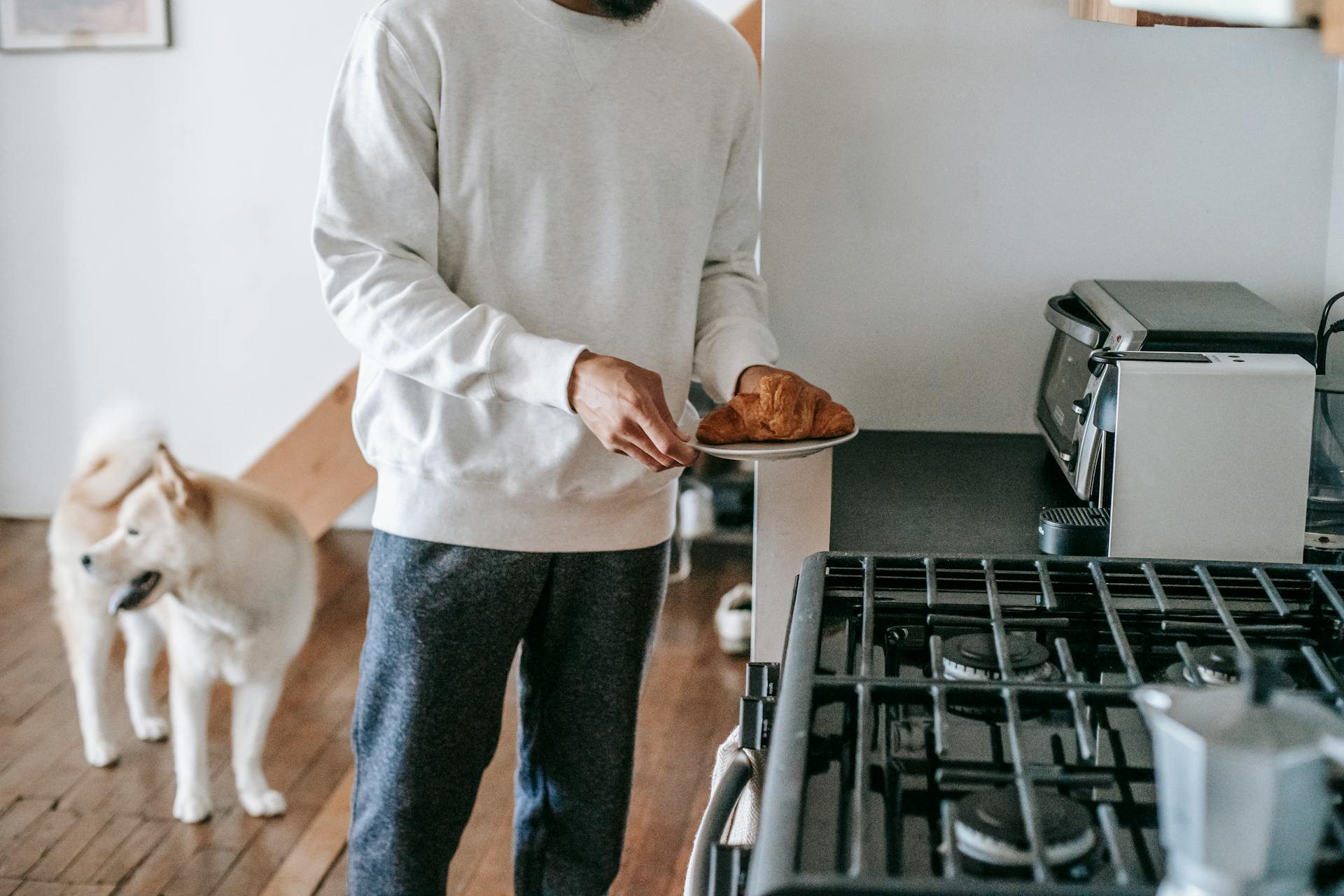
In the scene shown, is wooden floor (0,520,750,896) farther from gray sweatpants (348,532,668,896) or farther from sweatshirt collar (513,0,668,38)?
sweatshirt collar (513,0,668,38)

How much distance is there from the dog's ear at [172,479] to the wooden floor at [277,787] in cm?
58

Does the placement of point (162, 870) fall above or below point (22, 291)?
below

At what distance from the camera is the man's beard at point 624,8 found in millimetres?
1449

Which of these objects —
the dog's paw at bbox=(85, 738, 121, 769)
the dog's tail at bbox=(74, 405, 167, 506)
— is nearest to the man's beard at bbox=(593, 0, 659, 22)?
the dog's tail at bbox=(74, 405, 167, 506)

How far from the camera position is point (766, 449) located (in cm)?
120

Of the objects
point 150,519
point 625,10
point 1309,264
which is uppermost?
point 625,10

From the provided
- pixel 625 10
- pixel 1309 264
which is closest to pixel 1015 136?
pixel 1309 264

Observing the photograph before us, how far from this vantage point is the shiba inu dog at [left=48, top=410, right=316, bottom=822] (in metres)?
2.43

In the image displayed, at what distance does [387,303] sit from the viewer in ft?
4.44

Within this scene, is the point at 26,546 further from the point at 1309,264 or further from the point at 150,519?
the point at 1309,264

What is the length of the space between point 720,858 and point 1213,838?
309 millimetres

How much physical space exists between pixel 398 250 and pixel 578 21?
331 millimetres

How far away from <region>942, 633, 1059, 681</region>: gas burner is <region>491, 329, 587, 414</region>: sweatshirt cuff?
0.50m

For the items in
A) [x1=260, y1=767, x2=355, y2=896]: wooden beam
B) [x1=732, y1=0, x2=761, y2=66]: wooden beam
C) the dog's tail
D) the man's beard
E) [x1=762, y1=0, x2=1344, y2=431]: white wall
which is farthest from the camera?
[x1=732, y1=0, x2=761, y2=66]: wooden beam
